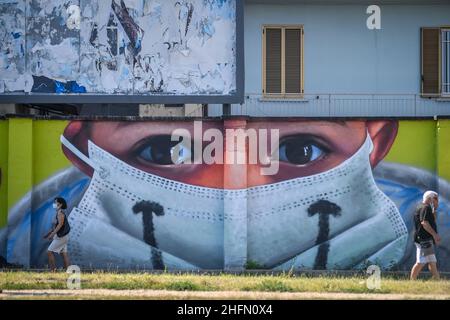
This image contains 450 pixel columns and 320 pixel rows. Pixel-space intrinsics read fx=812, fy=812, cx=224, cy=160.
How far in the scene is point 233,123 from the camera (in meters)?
18.1

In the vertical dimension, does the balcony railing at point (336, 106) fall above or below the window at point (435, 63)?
below

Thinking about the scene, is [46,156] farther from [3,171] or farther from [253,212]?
[253,212]

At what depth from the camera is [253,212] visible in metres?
Result: 18.1

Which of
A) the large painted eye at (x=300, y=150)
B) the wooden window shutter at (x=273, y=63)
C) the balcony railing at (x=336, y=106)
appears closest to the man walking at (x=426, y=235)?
the large painted eye at (x=300, y=150)

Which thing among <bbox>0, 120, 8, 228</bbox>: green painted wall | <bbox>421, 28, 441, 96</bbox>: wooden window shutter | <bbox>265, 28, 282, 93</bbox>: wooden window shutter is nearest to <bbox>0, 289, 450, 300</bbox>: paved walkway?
<bbox>0, 120, 8, 228</bbox>: green painted wall

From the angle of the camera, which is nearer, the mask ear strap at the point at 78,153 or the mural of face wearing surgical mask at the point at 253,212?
the mural of face wearing surgical mask at the point at 253,212

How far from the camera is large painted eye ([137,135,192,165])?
720 inches

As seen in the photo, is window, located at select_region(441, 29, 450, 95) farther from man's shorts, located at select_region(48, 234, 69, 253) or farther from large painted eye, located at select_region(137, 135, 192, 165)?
man's shorts, located at select_region(48, 234, 69, 253)

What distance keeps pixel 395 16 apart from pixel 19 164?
1076 cm

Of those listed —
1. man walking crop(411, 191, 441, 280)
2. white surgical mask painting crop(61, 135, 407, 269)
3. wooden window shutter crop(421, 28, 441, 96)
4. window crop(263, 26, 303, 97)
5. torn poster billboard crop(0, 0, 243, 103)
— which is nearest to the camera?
man walking crop(411, 191, 441, 280)

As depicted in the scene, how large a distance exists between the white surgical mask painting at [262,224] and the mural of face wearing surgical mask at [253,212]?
22 millimetres

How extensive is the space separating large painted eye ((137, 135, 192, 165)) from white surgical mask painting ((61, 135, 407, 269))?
1.94 feet

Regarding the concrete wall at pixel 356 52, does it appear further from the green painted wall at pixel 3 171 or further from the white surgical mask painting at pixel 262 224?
the green painted wall at pixel 3 171

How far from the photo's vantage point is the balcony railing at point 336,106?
21.3m
